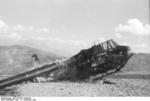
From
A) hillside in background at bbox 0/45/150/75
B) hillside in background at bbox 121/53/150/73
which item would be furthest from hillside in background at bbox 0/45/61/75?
hillside in background at bbox 121/53/150/73

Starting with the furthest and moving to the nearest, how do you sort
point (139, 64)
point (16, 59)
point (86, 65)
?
point (139, 64) < point (16, 59) < point (86, 65)

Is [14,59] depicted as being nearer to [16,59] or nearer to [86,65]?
[16,59]

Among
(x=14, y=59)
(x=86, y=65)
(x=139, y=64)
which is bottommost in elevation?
(x=86, y=65)

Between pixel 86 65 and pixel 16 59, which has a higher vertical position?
pixel 16 59

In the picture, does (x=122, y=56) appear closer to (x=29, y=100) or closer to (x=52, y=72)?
(x=52, y=72)

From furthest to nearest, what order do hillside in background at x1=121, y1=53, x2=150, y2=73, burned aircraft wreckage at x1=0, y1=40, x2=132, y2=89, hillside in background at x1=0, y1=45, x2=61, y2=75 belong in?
hillside in background at x1=121, y1=53, x2=150, y2=73, hillside in background at x1=0, y1=45, x2=61, y2=75, burned aircraft wreckage at x1=0, y1=40, x2=132, y2=89

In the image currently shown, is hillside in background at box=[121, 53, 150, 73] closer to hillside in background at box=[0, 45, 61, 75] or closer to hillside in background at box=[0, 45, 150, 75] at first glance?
hillside in background at box=[0, 45, 150, 75]

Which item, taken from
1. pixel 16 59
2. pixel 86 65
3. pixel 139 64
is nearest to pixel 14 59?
pixel 16 59

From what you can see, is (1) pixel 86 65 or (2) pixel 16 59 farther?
(2) pixel 16 59
